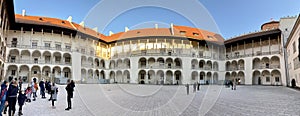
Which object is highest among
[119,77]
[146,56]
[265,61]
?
[146,56]

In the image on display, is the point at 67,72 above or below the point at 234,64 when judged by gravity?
below

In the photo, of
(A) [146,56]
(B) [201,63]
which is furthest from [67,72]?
(B) [201,63]

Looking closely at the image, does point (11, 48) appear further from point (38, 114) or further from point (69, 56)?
point (38, 114)

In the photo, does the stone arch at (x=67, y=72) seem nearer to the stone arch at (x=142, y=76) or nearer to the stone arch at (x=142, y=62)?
the stone arch at (x=142, y=76)

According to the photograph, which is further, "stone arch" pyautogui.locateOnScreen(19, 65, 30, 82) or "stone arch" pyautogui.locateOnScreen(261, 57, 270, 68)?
"stone arch" pyautogui.locateOnScreen(261, 57, 270, 68)

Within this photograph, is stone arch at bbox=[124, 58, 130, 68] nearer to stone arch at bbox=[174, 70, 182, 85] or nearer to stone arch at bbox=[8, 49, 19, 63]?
stone arch at bbox=[174, 70, 182, 85]

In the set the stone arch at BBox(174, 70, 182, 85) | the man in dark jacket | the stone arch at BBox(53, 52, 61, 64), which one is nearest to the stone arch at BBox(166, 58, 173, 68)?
the stone arch at BBox(174, 70, 182, 85)

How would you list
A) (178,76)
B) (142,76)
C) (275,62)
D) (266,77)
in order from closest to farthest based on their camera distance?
(275,62)
(266,77)
(142,76)
(178,76)

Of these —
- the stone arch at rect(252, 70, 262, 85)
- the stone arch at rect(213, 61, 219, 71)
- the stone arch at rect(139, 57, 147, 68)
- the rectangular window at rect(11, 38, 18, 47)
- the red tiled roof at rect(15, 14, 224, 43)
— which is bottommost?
the stone arch at rect(252, 70, 262, 85)

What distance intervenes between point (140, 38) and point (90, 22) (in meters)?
Answer: 36.3

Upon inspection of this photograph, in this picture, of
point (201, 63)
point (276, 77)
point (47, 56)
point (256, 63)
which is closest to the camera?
point (276, 77)

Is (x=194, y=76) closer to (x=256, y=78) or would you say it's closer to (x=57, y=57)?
(x=256, y=78)

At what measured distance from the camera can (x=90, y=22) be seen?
8.04 m

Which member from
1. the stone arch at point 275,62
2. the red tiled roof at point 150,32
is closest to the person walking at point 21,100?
the red tiled roof at point 150,32
